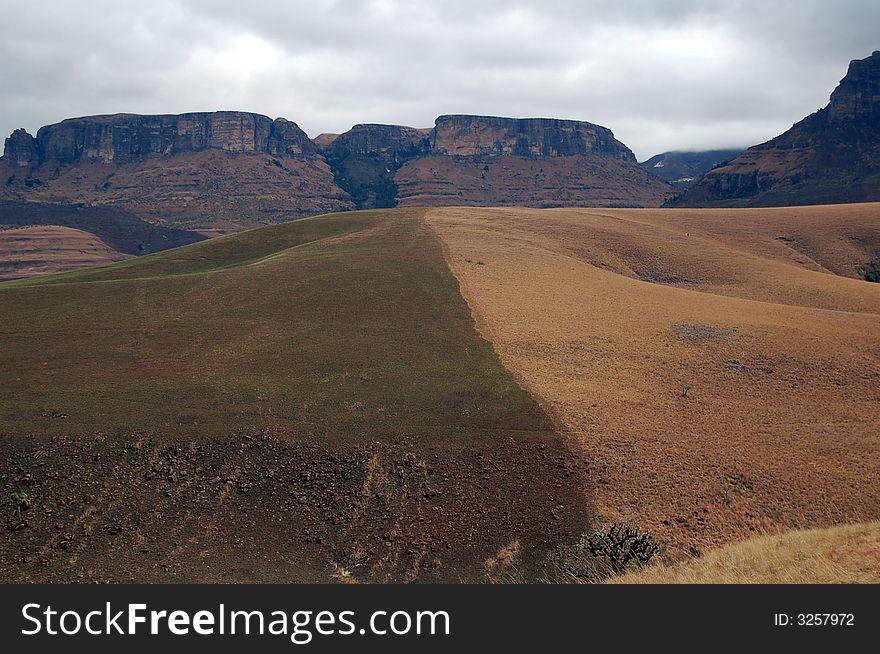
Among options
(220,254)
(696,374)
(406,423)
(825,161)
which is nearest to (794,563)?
(406,423)

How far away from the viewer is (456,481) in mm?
23219

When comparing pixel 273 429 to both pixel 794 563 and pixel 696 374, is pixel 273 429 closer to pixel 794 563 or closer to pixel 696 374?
pixel 794 563

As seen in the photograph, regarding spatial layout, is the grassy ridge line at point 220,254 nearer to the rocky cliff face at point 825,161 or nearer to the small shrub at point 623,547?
the small shrub at point 623,547

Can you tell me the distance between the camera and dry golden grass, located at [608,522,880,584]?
13023 millimetres

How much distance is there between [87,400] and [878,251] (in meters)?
83.3

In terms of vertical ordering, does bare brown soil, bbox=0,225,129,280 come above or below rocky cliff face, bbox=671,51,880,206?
below

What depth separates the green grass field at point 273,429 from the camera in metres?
20.5

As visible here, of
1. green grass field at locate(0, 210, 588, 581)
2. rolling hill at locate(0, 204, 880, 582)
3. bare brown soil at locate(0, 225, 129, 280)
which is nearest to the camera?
green grass field at locate(0, 210, 588, 581)

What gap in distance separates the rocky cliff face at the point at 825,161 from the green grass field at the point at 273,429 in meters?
157

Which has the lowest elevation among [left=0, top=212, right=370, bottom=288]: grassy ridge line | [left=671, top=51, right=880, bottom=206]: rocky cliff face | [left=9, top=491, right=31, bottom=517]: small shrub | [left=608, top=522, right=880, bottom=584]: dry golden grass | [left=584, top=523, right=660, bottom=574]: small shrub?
[left=9, top=491, right=31, bottom=517]: small shrub

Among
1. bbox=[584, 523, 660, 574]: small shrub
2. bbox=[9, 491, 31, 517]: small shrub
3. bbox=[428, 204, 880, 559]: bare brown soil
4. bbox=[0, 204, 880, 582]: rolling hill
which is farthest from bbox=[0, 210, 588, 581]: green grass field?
bbox=[428, 204, 880, 559]: bare brown soil

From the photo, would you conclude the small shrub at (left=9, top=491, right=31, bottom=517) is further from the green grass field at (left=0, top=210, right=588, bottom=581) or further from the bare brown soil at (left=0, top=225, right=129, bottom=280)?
the bare brown soil at (left=0, top=225, right=129, bottom=280)

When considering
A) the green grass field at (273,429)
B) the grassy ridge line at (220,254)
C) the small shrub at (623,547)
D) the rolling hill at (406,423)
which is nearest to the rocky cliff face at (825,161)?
the grassy ridge line at (220,254)

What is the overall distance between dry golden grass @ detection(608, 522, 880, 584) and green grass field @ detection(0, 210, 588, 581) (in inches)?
235
